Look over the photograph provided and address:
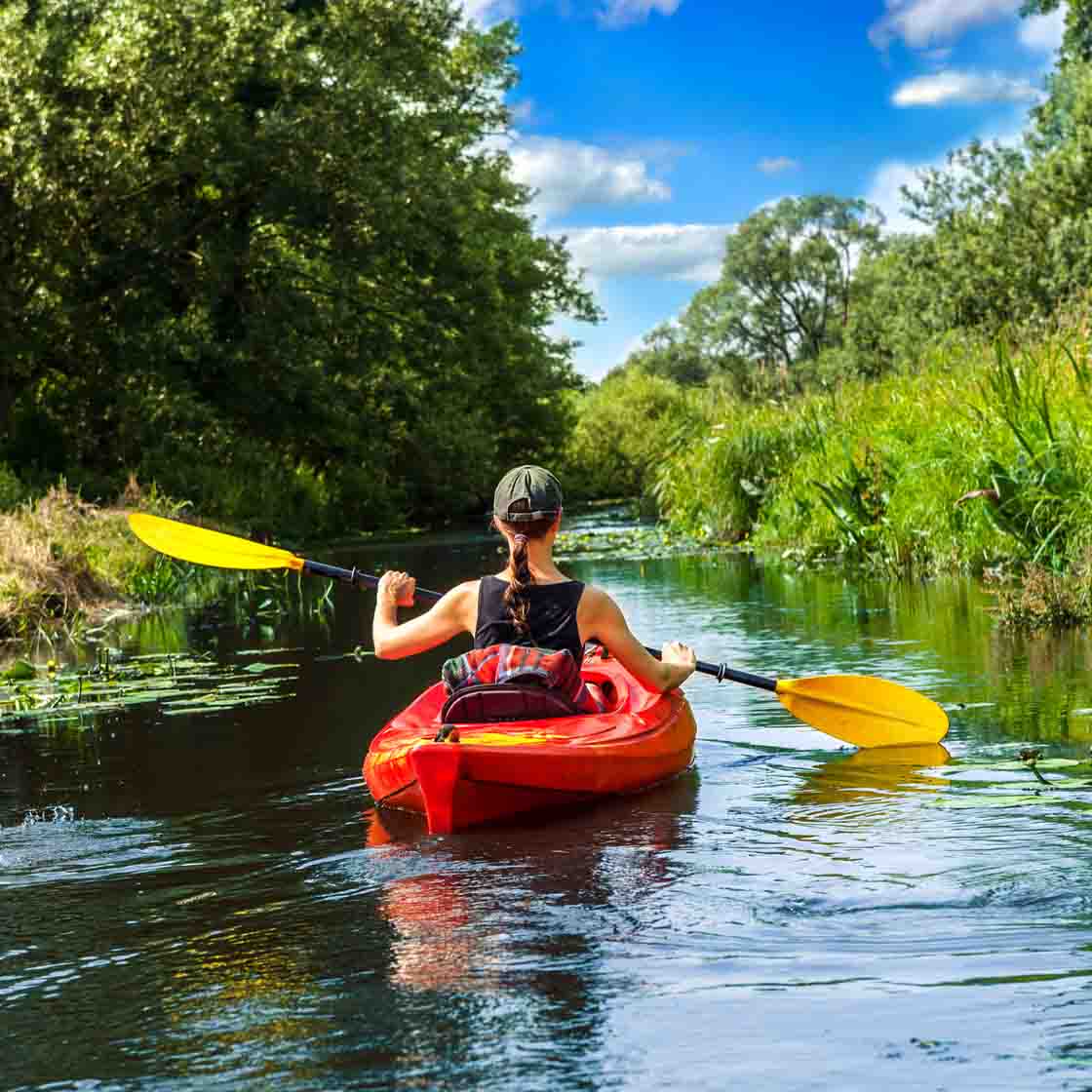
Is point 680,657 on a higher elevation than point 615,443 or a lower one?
lower

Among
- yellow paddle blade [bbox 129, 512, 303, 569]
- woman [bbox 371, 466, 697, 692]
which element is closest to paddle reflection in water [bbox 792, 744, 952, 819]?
woman [bbox 371, 466, 697, 692]

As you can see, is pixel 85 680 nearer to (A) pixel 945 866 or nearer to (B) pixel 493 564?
(A) pixel 945 866

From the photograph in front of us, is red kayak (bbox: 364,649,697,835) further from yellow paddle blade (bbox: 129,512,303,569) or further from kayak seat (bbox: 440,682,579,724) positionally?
yellow paddle blade (bbox: 129,512,303,569)

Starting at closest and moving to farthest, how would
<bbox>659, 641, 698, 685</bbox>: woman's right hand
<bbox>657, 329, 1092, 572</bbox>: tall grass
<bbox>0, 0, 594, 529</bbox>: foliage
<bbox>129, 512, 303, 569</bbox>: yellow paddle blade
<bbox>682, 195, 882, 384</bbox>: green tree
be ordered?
1. <bbox>659, 641, 698, 685</bbox>: woman's right hand
2. <bbox>129, 512, 303, 569</bbox>: yellow paddle blade
3. <bbox>657, 329, 1092, 572</bbox>: tall grass
4. <bbox>0, 0, 594, 529</bbox>: foliage
5. <bbox>682, 195, 882, 384</bbox>: green tree

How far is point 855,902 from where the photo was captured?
431 centimetres

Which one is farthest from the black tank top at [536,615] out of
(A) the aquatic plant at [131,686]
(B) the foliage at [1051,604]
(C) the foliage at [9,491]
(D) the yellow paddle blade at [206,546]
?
(C) the foliage at [9,491]

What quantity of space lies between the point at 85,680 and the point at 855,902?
6714mm

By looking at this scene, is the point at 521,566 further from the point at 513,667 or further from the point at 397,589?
the point at 397,589

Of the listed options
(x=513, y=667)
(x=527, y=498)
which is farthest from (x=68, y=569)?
(x=527, y=498)

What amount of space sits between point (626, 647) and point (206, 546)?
3373 millimetres

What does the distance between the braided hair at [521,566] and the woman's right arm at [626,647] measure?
213 millimetres

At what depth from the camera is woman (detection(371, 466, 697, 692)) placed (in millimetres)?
5570

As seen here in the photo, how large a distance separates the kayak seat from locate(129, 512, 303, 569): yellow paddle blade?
2.75 m

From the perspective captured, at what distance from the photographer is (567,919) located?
430 cm
